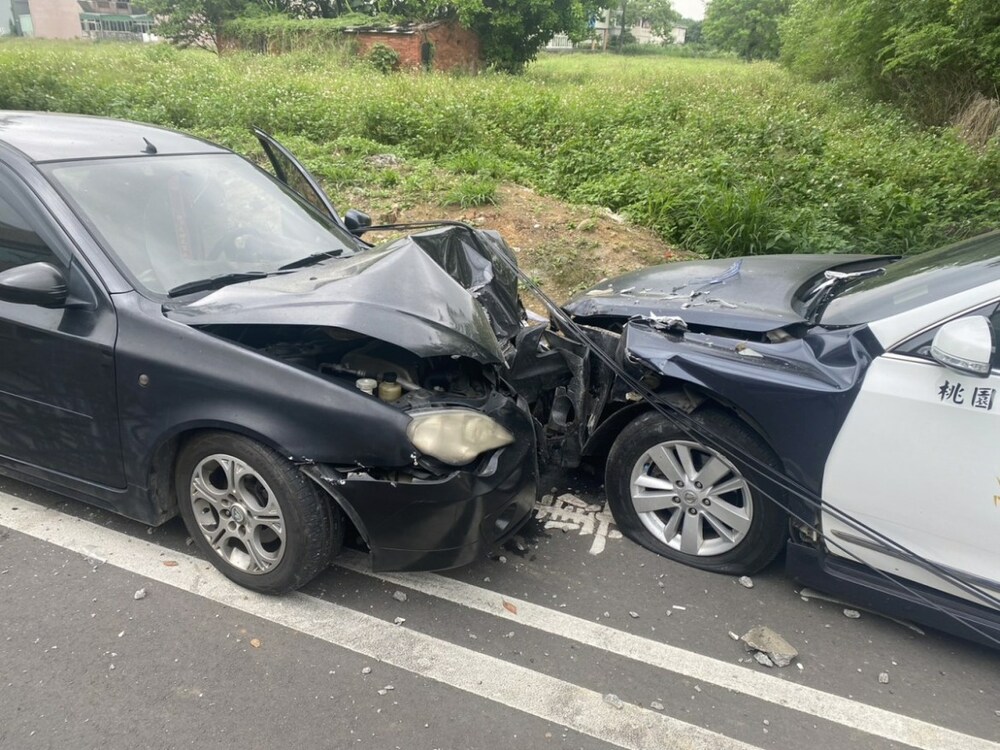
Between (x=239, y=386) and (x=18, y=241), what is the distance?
4.21ft

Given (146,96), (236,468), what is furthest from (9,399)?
(146,96)

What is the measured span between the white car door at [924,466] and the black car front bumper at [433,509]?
1.25m

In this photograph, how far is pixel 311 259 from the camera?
3643mm

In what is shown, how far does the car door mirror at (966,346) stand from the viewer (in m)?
2.37

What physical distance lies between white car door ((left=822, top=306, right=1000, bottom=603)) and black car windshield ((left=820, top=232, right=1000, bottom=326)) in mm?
286

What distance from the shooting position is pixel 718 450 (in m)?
3.02

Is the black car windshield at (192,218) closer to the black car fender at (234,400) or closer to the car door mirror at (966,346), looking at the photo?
the black car fender at (234,400)

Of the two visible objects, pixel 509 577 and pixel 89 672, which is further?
pixel 509 577

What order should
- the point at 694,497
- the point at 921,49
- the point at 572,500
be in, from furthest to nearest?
1. the point at 921,49
2. the point at 572,500
3. the point at 694,497

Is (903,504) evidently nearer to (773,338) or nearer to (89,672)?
(773,338)

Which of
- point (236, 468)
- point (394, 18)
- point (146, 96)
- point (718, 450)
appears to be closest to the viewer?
point (236, 468)

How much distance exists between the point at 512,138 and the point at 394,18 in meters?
21.0

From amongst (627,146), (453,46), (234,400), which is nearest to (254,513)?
(234,400)

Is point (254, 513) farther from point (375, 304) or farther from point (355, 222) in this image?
point (355, 222)
